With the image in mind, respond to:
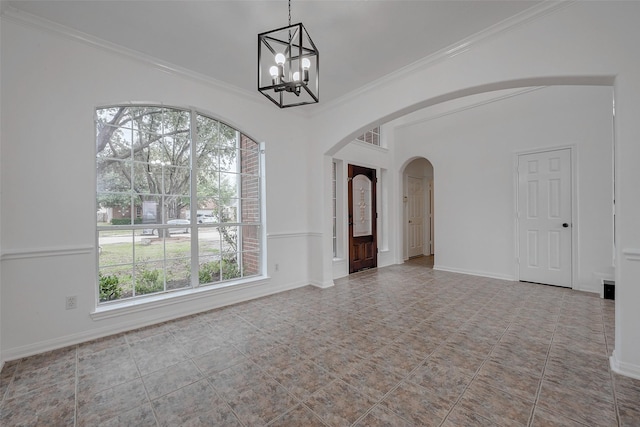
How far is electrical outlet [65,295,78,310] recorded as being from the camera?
256 cm

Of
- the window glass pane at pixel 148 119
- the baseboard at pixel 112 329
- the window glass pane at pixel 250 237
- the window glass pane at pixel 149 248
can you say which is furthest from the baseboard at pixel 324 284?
the window glass pane at pixel 148 119

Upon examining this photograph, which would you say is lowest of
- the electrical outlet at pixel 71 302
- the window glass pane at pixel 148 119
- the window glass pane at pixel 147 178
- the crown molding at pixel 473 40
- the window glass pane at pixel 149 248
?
the electrical outlet at pixel 71 302

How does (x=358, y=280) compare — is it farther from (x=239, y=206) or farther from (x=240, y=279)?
(x=239, y=206)

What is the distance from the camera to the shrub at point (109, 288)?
2926 mm

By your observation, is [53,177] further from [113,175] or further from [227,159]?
[227,159]

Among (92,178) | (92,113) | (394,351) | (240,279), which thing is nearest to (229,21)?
(92,113)

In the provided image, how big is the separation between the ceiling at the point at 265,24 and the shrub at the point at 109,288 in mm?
2516

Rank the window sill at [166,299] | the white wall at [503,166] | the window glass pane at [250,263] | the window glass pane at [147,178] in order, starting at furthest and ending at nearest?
the window glass pane at [250,263]
the white wall at [503,166]
the window glass pane at [147,178]
the window sill at [166,299]

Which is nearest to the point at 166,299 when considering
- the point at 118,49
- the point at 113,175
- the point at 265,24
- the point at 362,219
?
the point at 113,175

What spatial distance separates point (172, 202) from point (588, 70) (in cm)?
432

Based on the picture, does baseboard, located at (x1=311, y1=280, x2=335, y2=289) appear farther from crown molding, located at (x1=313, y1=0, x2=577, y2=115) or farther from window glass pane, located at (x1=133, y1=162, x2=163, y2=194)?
crown molding, located at (x1=313, y1=0, x2=577, y2=115)

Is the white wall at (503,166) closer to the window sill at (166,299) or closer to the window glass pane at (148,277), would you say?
the window sill at (166,299)

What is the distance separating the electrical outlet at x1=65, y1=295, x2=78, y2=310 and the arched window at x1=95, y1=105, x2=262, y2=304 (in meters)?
0.32

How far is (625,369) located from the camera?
1.98 meters
